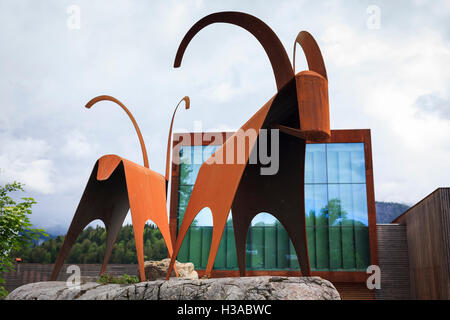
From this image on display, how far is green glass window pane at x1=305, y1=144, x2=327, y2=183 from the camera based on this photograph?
2139cm

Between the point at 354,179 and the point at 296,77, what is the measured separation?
13.5 metres

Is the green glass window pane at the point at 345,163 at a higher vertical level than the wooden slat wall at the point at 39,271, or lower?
higher

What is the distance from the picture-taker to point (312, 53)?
392 inches

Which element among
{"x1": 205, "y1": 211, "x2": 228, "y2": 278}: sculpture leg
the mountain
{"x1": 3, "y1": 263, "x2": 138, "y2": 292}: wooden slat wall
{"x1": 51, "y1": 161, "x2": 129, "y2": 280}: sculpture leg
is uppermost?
the mountain

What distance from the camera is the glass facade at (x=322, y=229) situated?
20.7 metres

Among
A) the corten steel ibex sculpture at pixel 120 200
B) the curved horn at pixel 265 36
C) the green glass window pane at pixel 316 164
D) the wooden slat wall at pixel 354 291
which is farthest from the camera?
the green glass window pane at pixel 316 164

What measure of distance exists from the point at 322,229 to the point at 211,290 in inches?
554

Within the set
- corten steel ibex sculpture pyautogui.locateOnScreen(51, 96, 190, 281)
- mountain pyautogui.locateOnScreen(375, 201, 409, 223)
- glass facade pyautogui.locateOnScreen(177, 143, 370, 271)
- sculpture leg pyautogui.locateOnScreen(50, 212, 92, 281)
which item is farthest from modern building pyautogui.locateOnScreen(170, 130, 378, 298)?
mountain pyautogui.locateOnScreen(375, 201, 409, 223)

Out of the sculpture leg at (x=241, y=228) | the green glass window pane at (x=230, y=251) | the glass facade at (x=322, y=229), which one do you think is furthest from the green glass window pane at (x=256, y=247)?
the sculpture leg at (x=241, y=228)

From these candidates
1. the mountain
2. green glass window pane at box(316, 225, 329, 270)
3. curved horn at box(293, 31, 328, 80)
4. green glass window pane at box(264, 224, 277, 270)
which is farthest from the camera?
the mountain

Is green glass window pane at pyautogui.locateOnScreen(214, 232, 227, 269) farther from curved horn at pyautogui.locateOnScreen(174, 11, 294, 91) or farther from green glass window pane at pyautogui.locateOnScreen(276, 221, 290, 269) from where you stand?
curved horn at pyautogui.locateOnScreen(174, 11, 294, 91)

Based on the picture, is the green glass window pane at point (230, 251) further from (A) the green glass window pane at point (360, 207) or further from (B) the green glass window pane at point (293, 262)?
(A) the green glass window pane at point (360, 207)
